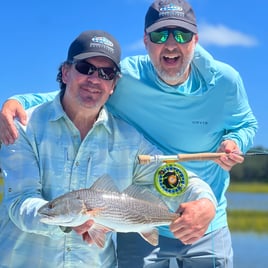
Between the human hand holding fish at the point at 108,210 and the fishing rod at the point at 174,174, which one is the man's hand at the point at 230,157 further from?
the human hand holding fish at the point at 108,210

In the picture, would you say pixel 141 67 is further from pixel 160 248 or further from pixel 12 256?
pixel 12 256

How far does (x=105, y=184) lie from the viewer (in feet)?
14.8

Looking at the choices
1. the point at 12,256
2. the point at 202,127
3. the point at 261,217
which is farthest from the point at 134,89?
the point at 261,217

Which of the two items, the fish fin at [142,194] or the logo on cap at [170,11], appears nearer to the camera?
the fish fin at [142,194]

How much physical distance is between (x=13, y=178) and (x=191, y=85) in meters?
1.65

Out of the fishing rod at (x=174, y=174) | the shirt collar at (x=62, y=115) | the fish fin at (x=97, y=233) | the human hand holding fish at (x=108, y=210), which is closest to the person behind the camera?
the human hand holding fish at (x=108, y=210)

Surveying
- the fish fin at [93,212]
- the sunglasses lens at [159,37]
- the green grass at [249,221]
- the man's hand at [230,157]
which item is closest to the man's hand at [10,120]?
the fish fin at [93,212]

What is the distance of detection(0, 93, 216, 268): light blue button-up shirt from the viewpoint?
4.64 m

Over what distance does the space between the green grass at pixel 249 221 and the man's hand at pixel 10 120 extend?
2979 centimetres

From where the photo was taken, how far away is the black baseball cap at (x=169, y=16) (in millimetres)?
5152

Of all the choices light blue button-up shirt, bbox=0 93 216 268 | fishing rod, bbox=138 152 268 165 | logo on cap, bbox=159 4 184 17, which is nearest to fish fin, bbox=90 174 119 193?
light blue button-up shirt, bbox=0 93 216 268

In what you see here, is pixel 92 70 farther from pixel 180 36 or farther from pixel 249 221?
pixel 249 221

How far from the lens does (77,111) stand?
4840mm

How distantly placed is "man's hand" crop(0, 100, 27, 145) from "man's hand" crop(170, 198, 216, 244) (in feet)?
4.20
